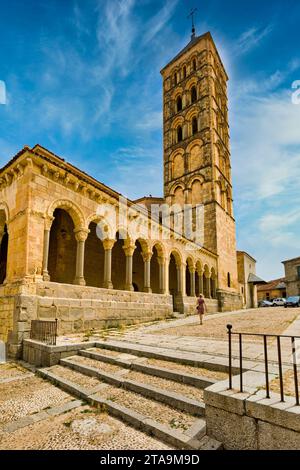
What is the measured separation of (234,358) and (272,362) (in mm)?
676

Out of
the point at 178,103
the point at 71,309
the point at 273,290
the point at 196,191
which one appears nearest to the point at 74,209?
the point at 71,309

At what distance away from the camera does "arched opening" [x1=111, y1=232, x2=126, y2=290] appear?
54.7 ft

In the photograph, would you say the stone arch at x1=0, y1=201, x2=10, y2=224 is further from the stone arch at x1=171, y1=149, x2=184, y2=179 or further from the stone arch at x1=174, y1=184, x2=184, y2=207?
the stone arch at x1=171, y1=149, x2=184, y2=179

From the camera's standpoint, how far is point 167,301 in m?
14.8

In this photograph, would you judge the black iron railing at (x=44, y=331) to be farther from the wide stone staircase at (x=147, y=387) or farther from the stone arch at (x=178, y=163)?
the stone arch at (x=178, y=163)

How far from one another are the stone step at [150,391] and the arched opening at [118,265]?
11.3 meters

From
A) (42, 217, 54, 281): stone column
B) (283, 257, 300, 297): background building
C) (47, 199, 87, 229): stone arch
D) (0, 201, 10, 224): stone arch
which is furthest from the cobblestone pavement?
(283, 257, 300, 297): background building

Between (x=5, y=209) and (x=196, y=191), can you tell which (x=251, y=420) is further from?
(x=196, y=191)

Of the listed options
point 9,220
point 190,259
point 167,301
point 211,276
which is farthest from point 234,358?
point 211,276

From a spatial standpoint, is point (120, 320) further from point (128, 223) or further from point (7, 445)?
point (7, 445)

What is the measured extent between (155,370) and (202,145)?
24082 mm

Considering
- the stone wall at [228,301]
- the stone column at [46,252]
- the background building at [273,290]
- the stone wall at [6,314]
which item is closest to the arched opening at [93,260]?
the stone column at [46,252]

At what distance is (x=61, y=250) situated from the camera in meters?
13.4

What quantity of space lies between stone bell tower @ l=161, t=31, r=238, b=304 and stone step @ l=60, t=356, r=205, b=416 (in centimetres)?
1952
